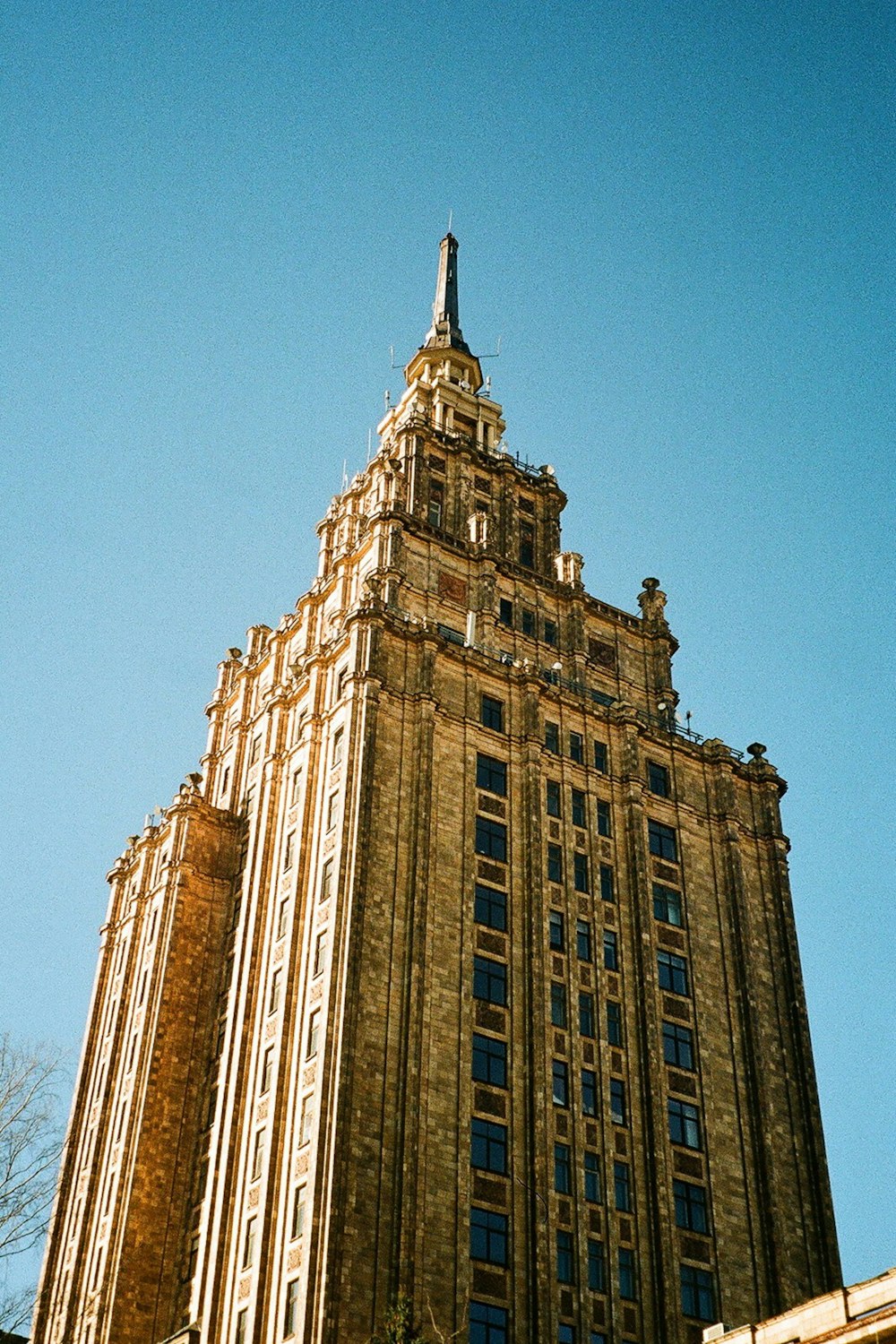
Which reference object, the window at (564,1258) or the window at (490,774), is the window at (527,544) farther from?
the window at (564,1258)

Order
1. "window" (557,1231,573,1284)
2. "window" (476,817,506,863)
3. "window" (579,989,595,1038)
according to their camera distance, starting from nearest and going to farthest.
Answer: "window" (557,1231,573,1284)
"window" (579,989,595,1038)
"window" (476,817,506,863)

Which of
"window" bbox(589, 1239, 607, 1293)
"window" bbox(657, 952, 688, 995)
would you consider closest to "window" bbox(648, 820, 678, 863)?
"window" bbox(657, 952, 688, 995)

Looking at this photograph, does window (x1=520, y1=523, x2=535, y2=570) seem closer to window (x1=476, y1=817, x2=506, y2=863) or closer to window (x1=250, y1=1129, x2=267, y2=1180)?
window (x1=476, y1=817, x2=506, y2=863)

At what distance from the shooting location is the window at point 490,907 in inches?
2840

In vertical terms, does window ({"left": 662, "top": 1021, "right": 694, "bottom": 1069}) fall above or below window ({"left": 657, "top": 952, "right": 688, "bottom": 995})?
below

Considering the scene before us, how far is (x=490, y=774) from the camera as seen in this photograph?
255ft

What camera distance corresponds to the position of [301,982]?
69.9m

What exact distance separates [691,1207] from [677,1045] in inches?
298

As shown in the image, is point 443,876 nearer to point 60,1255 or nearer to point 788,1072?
point 788,1072

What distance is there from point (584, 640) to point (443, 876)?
75.3 ft

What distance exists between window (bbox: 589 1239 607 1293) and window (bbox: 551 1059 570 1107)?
5.69 metres

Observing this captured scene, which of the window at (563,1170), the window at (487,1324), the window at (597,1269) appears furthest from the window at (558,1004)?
the window at (487,1324)

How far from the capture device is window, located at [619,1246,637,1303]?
6556 centimetres

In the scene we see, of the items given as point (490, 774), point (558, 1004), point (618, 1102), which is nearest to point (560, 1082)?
point (618, 1102)
